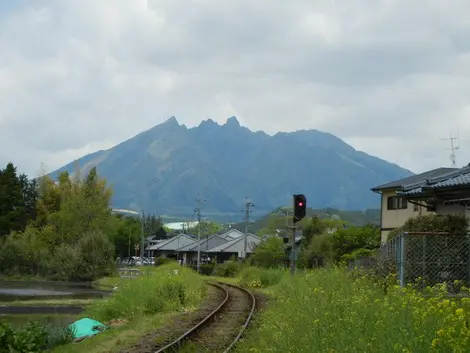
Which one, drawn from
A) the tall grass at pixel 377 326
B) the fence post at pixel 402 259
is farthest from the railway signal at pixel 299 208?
the tall grass at pixel 377 326

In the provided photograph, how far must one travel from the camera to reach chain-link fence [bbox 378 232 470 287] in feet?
41.4

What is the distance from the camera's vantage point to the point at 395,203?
43.8 metres

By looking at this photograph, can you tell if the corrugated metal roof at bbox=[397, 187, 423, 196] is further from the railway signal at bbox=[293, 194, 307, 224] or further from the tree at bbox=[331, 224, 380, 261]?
the tree at bbox=[331, 224, 380, 261]

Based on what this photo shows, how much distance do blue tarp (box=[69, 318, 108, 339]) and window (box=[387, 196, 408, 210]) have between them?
2627 cm

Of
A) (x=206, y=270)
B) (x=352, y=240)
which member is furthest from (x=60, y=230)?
(x=352, y=240)

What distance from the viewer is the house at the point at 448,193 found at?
15908 mm

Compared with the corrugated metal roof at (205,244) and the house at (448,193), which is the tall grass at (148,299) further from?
the corrugated metal roof at (205,244)

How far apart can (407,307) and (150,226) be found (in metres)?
170

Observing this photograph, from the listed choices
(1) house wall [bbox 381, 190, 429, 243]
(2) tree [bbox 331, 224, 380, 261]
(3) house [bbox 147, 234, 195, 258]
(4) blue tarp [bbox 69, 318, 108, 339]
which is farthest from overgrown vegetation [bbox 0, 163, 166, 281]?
(4) blue tarp [bbox 69, 318, 108, 339]

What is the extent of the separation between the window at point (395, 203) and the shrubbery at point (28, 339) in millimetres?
29102

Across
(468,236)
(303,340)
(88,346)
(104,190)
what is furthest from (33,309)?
(104,190)

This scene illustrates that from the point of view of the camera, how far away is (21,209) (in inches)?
3337

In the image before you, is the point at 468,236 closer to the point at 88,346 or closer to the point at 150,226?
the point at 88,346

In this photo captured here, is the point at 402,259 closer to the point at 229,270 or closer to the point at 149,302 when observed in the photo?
the point at 149,302
